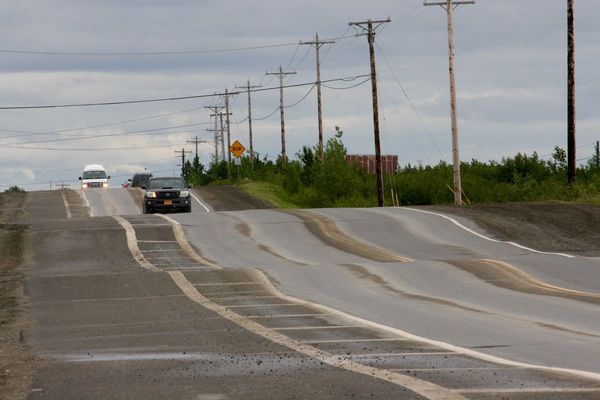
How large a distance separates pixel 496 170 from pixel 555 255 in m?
48.2

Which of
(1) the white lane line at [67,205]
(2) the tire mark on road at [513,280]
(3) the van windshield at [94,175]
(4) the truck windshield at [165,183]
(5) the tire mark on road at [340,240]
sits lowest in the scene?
(2) the tire mark on road at [513,280]

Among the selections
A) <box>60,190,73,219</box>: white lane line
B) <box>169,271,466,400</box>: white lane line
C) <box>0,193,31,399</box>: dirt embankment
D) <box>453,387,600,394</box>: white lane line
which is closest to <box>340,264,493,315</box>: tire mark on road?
<box>169,271,466,400</box>: white lane line

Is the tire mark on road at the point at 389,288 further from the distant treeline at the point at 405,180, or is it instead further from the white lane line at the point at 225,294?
the distant treeline at the point at 405,180

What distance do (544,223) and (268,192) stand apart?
40.9 m

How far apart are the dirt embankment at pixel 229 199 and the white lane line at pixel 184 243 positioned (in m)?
23.6

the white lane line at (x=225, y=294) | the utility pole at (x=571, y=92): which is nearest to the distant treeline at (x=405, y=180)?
the utility pole at (x=571, y=92)

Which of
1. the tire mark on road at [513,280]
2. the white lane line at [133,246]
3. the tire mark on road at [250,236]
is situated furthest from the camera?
the tire mark on road at [250,236]

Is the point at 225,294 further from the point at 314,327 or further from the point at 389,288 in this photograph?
the point at 314,327

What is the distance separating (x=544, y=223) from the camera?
3541 cm

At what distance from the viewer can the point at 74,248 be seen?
30203mm

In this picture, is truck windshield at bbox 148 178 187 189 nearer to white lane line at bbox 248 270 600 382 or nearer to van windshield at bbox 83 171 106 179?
white lane line at bbox 248 270 600 382

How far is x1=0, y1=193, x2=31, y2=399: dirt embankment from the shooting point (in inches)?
415

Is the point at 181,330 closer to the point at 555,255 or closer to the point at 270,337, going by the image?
the point at 270,337

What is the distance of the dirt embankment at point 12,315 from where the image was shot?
1054cm
